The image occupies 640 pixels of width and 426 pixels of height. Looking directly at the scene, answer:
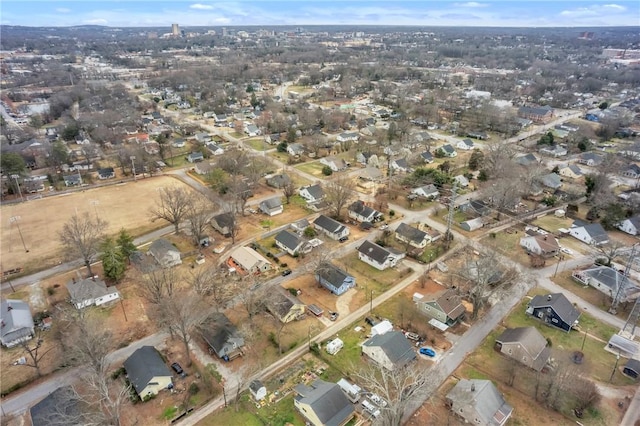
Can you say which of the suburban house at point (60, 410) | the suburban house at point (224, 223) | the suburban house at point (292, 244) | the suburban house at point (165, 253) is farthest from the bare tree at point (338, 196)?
the suburban house at point (60, 410)

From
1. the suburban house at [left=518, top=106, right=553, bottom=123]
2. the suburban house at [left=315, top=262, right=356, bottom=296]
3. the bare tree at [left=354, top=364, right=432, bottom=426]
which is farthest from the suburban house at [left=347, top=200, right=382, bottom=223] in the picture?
the suburban house at [left=518, top=106, right=553, bottom=123]

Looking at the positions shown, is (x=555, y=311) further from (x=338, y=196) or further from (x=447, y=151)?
(x=447, y=151)

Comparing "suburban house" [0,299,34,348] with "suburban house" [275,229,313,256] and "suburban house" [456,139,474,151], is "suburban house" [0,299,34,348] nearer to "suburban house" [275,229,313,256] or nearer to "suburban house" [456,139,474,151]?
"suburban house" [275,229,313,256]

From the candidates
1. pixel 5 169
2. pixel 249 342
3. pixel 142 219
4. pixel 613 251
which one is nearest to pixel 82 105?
pixel 5 169

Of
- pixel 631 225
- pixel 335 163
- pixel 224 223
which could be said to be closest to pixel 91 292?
pixel 224 223

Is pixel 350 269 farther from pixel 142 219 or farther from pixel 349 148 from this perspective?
pixel 349 148
